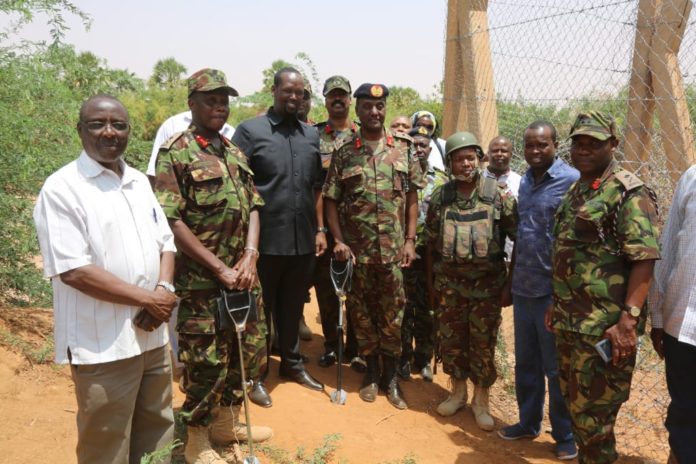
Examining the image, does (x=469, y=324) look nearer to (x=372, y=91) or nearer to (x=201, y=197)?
(x=372, y=91)

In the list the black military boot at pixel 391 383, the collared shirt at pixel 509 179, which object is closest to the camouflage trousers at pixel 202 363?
the black military boot at pixel 391 383

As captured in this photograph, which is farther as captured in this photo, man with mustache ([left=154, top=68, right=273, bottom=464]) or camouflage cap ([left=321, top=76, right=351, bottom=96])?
camouflage cap ([left=321, top=76, right=351, bottom=96])

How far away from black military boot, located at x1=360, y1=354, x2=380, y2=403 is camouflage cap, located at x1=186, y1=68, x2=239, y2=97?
2.22 m

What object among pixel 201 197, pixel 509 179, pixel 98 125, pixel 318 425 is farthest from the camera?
pixel 509 179

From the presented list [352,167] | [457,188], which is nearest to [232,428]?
[352,167]

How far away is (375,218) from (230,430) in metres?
1.65

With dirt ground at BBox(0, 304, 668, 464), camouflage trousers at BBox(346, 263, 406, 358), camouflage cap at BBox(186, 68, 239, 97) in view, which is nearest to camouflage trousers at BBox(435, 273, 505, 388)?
camouflage trousers at BBox(346, 263, 406, 358)

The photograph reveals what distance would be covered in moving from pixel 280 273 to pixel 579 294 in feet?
6.56

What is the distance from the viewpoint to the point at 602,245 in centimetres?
293

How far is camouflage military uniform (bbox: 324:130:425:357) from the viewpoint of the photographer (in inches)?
159

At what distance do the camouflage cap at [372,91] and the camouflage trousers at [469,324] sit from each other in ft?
4.27

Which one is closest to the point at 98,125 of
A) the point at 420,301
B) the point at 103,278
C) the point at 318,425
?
the point at 103,278

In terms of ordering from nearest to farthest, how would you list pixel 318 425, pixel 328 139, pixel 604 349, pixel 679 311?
pixel 679 311
pixel 604 349
pixel 318 425
pixel 328 139

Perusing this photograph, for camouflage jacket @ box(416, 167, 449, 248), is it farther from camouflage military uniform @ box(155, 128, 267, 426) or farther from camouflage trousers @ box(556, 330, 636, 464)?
camouflage military uniform @ box(155, 128, 267, 426)
